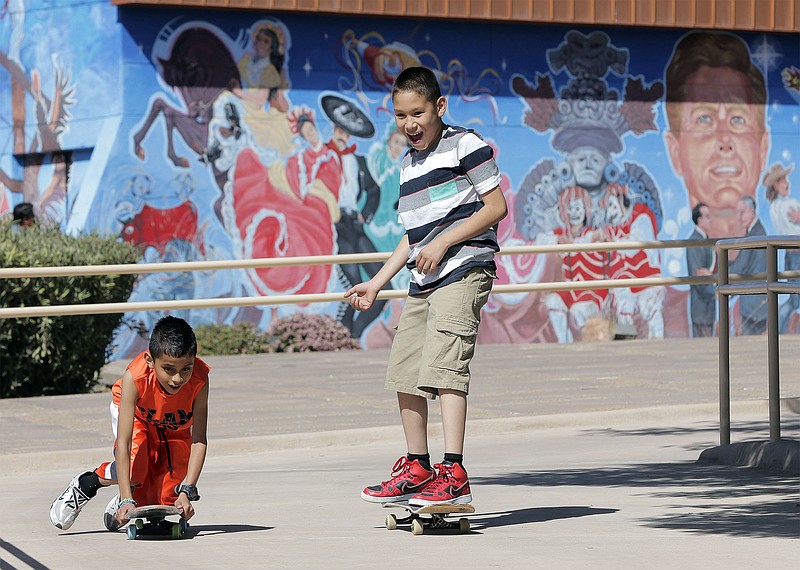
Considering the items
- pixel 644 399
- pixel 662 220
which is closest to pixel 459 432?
pixel 644 399

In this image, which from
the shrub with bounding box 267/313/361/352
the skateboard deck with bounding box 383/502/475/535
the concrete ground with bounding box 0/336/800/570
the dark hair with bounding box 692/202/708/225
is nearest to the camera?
the concrete ground with bounding box 0/336/800/570

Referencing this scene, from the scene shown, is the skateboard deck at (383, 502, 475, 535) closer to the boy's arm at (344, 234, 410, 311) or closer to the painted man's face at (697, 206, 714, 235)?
the boy's arm at (344, 234, 410, 311)

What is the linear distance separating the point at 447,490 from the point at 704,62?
59.7ft

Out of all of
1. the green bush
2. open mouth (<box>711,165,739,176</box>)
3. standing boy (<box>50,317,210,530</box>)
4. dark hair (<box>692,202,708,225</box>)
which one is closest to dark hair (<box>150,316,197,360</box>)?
standing boy (<box>50,317,210,530</box>)

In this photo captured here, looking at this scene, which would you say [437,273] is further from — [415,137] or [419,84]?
[419,84]

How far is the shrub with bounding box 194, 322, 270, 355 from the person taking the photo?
1905 centimetres

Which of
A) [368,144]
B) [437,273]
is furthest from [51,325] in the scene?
[368,144]

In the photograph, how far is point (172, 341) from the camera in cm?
623

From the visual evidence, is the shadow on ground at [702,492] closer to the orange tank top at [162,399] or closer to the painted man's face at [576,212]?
the orange tank top at [162,399]

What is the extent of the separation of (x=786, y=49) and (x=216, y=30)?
29.4ft

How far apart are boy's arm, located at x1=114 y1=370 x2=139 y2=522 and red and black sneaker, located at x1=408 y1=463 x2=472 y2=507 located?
1125 mm

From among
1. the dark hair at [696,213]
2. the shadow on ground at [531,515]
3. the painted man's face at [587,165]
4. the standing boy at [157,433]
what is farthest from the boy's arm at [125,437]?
the dark hair at [696,213]

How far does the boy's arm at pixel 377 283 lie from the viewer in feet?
23.0

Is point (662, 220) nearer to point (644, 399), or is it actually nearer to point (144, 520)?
point (644, 399)
